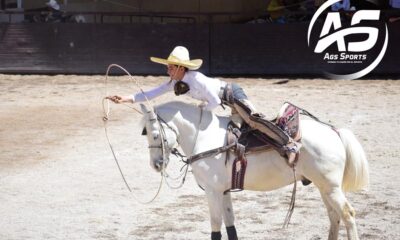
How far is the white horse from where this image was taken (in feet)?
21.8

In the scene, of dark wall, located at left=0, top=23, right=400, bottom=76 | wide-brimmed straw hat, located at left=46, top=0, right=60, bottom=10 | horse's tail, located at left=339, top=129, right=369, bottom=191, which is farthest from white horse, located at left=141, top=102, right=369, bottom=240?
wide-brimmed straw hat, located at left=46, top=0, right=60, bottom=10

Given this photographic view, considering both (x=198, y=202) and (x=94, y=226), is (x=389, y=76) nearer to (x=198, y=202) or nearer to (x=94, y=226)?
(x=198, y=202)

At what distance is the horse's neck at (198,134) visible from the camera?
6.70 metres

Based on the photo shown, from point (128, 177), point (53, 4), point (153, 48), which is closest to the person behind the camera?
point (128, 177)

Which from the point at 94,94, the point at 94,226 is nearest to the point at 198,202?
the point at 94,226

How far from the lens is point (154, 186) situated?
30.9 ft

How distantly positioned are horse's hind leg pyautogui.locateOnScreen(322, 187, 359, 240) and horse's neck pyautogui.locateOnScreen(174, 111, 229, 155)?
1013mm

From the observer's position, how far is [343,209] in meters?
6.65

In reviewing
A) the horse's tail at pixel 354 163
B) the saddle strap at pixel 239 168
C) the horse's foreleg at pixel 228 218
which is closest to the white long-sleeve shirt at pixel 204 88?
the saddle strap at pixel 239 168

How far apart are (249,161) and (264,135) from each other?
0.25m

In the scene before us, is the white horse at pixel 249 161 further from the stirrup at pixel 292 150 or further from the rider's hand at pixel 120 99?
the rider's hand at pixel 120 99

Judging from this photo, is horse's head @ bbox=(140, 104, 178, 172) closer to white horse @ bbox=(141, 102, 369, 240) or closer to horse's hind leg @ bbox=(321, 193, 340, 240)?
white horse @ bbox=(141, 102, 369, 240)

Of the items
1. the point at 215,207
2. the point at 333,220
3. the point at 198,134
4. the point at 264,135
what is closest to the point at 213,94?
the point at 198,134

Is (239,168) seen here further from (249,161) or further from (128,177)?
(128,177)
